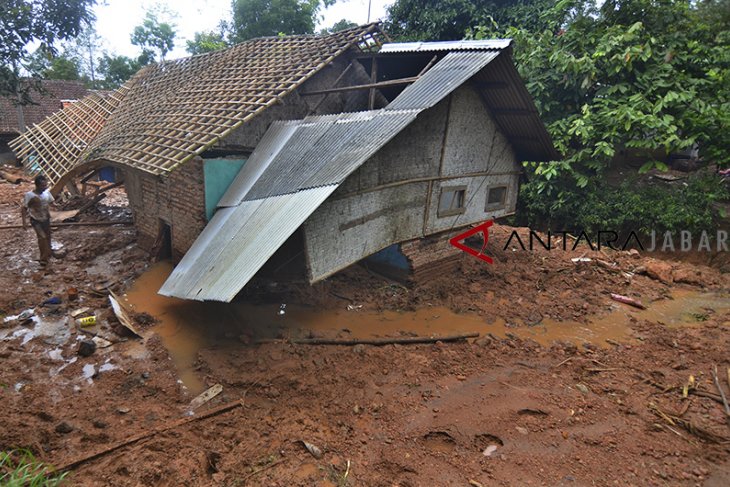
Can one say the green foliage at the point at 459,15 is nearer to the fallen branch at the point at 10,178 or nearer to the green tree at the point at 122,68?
the fallen branch at the point at 10,178

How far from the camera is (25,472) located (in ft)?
11.5

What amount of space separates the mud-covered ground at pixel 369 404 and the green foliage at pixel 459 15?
13889 mm

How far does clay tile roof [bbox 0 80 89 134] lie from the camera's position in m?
25.3

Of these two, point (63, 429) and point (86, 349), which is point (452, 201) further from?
point (63, 429)

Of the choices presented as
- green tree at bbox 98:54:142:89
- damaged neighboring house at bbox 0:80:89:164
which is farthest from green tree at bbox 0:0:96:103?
green tree at bbox 98:54:142:89

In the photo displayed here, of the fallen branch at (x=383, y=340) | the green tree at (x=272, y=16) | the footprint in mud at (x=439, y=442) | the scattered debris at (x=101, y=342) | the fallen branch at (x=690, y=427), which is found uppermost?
the green tree at (x=272, y=16)

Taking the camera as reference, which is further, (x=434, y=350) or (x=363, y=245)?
(x=363, y=245)

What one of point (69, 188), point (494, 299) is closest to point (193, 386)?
point (494, 299)

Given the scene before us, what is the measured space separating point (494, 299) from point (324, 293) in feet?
12.5

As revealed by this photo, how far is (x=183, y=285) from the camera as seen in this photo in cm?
698

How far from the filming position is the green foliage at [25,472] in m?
3.37

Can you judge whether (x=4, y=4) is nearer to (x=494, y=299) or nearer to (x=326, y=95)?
(x=326, y=95)

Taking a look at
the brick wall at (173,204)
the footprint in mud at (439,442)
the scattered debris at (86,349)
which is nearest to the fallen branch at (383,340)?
the footprint in mud at (439,442)

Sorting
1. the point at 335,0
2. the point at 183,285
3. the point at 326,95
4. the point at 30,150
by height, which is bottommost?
the point at 183,285
